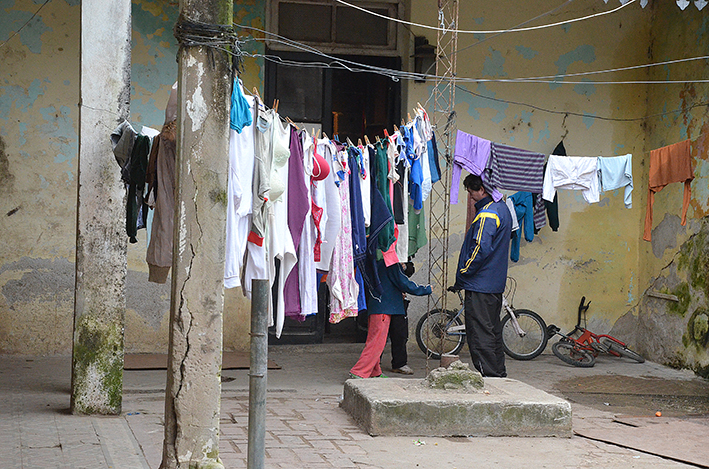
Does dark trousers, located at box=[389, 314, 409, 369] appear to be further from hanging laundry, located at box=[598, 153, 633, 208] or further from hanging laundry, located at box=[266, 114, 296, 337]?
hanging laundry, located at box=[598, 153, 633, 208]

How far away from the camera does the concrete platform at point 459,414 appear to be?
6039 mm

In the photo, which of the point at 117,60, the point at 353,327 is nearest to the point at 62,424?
the point at 117,60

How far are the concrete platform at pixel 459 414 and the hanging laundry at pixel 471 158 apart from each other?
246 centimetres

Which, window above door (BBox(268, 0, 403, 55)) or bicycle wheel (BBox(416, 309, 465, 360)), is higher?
window above door (BBox(268, 0, 403, 55))

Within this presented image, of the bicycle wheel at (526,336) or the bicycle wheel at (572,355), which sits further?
the bicycle wheel at (526,336)

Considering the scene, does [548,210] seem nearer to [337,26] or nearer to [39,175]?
[337,26]

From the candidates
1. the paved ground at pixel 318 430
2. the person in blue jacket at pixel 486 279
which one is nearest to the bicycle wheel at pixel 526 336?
the paved ground at pixel 318 430

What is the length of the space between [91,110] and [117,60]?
470mm

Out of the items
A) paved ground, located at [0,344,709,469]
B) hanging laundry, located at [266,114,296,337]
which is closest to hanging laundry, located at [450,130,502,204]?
paved ground, located at [0,344,709,469]

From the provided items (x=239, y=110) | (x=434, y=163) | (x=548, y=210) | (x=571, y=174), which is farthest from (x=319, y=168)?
(x=548, y=210)

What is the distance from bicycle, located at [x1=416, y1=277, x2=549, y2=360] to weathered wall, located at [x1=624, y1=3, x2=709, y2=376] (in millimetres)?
1530

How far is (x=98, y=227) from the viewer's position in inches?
243

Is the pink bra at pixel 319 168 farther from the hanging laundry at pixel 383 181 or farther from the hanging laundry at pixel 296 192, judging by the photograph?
the hanging laundry at pixel 383 181

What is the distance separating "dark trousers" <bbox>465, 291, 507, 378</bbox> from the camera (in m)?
7.92
